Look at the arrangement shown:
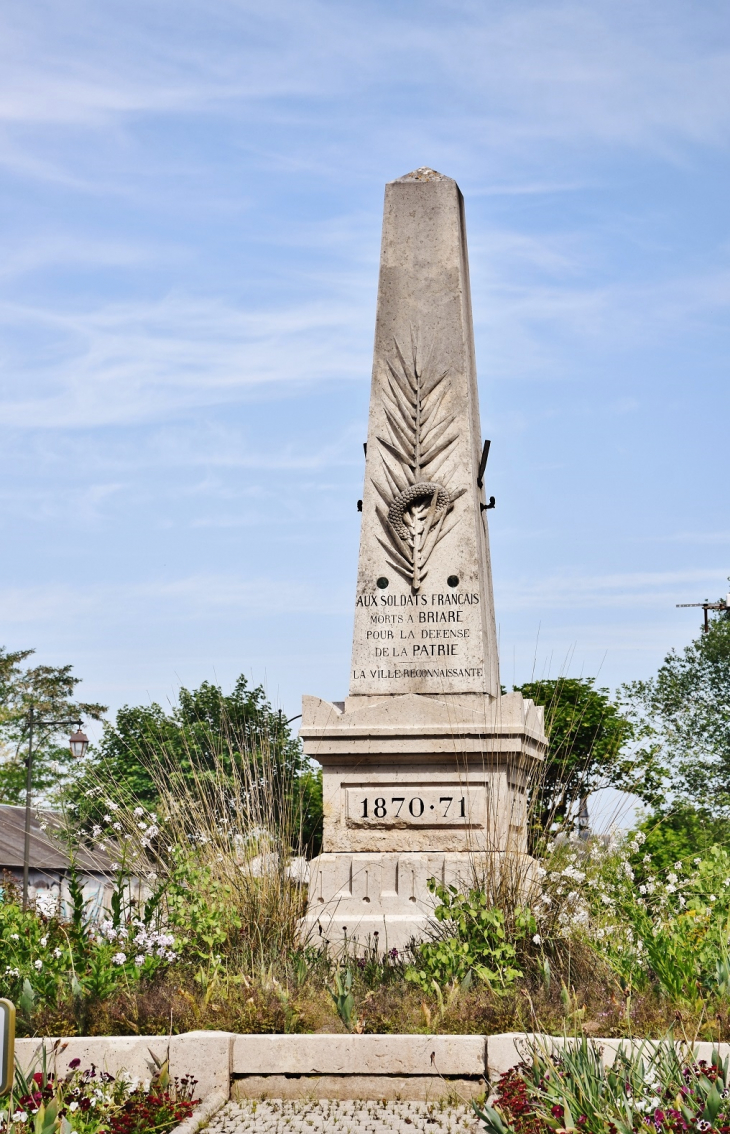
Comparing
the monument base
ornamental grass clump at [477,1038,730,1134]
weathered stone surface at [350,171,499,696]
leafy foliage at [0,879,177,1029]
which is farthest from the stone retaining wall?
weathered stone surface at [350,171,499,696]

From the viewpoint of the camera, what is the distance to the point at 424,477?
10672 mm

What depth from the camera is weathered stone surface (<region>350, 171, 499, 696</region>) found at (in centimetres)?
1027

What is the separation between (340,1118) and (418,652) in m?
4.50

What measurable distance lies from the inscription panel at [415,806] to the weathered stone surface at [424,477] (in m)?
→ 0.78

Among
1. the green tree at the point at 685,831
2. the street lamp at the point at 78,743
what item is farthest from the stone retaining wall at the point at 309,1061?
the street lamp at the point at 78,743

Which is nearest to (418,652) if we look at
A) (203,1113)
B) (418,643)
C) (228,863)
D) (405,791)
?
(418,643)

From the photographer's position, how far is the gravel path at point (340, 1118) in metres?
6.04

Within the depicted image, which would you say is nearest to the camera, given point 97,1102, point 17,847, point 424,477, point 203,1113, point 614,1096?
point 614,1096

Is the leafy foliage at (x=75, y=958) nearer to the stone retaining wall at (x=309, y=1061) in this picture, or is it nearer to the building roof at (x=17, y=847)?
the stone retaining wall at (x=309, y=1061)

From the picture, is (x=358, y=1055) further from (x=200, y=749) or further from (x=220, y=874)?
(x=200, y=749)

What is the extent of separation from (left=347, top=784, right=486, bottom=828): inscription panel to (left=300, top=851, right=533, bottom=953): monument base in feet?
0.78

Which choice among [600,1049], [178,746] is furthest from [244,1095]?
[178,746]

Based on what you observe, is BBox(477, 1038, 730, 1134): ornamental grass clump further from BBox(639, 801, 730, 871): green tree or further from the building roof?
the building roof

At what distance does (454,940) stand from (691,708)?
2475cm
